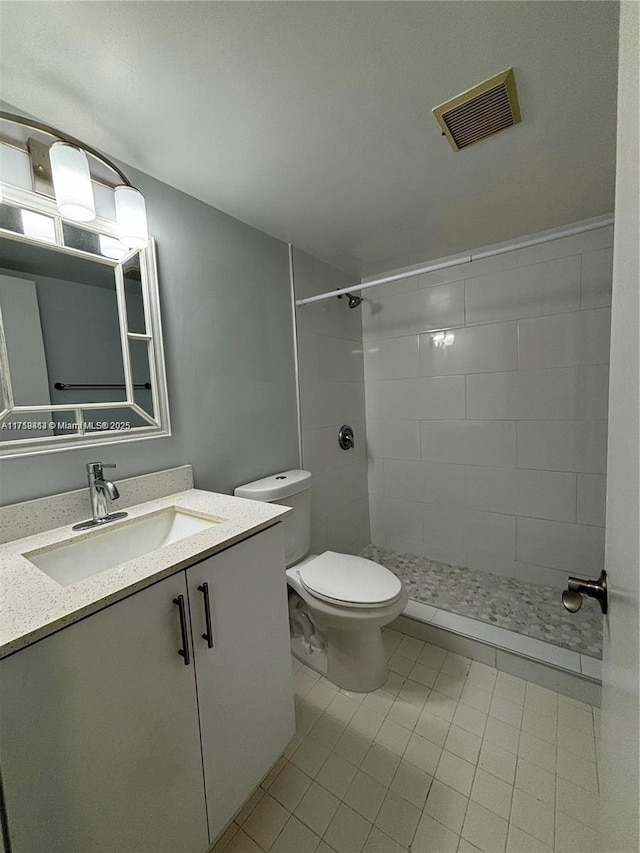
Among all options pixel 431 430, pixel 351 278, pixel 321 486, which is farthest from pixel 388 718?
pixel 351 278

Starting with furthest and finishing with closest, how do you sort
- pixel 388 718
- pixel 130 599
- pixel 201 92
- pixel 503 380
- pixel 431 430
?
pixel 431 430
pixel 503 380
pixel 388 718
pixel 201 92
pixel 130 599

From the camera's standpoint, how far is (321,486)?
6.81 feet

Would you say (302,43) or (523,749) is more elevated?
(302,43)

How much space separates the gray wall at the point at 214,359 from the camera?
3.98 ft

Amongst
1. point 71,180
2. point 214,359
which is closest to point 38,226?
point 71,180

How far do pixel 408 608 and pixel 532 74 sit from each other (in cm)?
206

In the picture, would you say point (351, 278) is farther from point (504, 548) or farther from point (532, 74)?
point (504, 548)

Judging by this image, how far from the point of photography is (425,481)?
230 centimetres

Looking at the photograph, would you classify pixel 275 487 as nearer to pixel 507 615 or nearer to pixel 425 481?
pixel 425 481

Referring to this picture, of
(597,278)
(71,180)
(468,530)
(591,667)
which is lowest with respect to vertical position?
(591,667)

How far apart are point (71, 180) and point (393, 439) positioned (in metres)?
2.06

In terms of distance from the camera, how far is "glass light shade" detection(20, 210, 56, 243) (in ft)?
3.23

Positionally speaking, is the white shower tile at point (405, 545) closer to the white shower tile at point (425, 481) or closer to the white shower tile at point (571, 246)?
the white shower tile at point (425, 481)

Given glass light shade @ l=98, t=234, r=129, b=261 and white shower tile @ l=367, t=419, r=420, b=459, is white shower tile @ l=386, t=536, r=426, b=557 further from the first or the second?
glass light shade @ l=98, t=234, r=129, b=261
